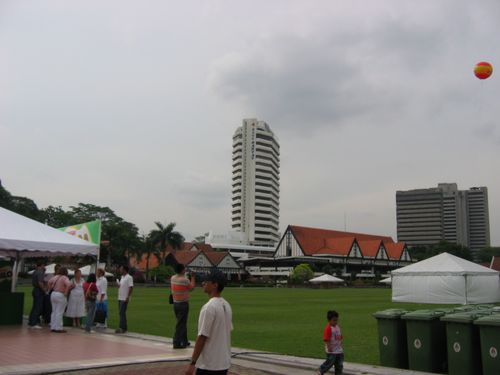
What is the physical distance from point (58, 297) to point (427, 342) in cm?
915

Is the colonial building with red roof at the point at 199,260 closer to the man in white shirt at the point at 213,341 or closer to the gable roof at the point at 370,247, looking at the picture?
the gable roof at the point at 370,247

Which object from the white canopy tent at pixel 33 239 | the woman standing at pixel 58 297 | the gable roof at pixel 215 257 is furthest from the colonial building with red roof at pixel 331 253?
the woman standing at pixel 58 297

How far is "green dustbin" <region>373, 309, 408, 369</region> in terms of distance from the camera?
8.07m

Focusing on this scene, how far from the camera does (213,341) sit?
14.6 ft

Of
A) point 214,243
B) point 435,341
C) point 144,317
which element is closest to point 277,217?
point 214,243

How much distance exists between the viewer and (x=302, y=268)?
71000 millimetres

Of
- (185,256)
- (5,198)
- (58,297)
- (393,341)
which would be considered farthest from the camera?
(185,256)

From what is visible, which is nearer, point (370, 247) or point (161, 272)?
point (161, 272)

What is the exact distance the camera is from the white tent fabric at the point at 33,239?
12.6m

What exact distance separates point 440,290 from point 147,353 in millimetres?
23078

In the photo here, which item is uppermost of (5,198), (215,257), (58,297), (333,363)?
(5,198)

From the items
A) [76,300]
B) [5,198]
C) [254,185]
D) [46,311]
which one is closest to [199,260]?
[5,198]

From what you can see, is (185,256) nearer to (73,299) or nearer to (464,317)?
(73,299)

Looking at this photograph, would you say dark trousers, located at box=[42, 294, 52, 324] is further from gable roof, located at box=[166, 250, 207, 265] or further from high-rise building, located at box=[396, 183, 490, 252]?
high-rise building, located at box=[396, 183, 490, 252]
